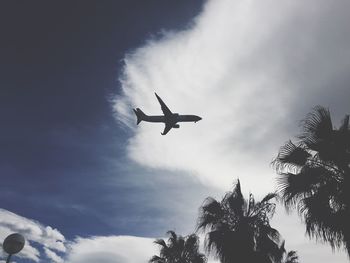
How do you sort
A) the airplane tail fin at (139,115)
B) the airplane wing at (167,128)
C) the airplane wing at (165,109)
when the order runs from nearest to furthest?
1. the airplane wing at (165,109)
2. the airplane wing at (167,128)
3. the airplane tail fin at (139,115)

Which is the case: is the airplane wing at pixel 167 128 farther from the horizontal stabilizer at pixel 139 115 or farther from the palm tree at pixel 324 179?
the palm tree at pixel 324 179

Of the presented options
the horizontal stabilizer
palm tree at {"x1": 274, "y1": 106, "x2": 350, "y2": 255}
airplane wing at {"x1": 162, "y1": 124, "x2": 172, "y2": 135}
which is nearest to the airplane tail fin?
the horizontal stabilizer

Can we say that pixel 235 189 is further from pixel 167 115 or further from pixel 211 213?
pixel 167 115

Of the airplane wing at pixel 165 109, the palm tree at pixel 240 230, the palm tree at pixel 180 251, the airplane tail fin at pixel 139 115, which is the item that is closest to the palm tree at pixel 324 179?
the palm tree at pixel 240 230

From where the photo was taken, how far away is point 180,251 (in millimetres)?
21406

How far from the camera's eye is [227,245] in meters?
13.8

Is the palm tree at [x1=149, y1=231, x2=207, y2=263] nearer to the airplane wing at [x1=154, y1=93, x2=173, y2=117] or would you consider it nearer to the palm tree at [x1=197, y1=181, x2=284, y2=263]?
the palm tree at [x1=197, y1=181, x2=284, y2=263]

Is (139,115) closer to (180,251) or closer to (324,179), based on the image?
(180,251)

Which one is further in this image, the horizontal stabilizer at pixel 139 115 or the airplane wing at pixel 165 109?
the horizontal stabilizer at pixel 139 115

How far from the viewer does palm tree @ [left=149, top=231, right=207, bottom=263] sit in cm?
2084

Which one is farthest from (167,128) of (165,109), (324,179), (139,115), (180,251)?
(324,179)

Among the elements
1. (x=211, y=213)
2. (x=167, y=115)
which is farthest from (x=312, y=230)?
(x=167, y=115)

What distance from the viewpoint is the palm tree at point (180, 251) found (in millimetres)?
20844

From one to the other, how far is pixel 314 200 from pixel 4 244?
930 cm
